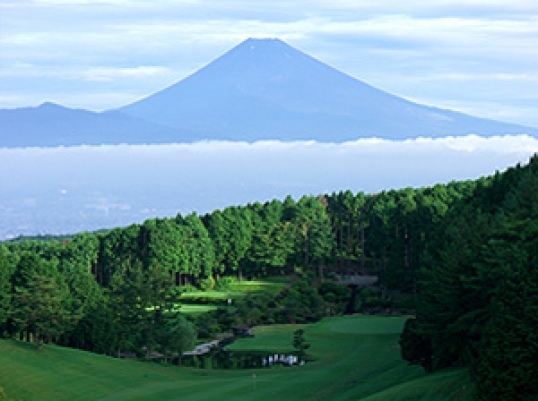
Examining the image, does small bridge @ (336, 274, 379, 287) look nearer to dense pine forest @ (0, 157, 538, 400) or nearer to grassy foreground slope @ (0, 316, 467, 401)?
dense pine forest @ (0, 157, 538, 400)

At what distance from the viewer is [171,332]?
56.8m

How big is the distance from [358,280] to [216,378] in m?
43.6

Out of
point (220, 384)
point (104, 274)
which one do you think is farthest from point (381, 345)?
point (104, 274)

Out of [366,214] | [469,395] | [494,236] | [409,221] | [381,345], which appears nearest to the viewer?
[469,395]

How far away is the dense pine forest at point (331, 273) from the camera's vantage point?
98.8 feet

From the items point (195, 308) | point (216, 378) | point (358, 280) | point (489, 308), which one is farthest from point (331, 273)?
point (489, 308)

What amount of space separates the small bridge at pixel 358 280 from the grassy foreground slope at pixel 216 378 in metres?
29.7

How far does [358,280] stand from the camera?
293 feet

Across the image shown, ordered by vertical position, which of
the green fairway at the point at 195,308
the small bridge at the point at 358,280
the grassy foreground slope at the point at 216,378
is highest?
the small bridge at the point at 358,280

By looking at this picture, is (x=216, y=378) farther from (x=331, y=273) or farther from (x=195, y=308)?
(x=331, y=273)

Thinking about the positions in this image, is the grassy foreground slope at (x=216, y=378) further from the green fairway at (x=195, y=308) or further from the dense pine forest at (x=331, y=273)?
the green fairway at (x=195, y=308)

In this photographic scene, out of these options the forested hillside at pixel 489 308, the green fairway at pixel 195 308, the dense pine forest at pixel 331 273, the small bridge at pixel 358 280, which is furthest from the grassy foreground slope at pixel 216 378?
the small bridge at pixel 358 280

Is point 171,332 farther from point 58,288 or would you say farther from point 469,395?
point 469,395

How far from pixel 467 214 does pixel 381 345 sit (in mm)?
11452
